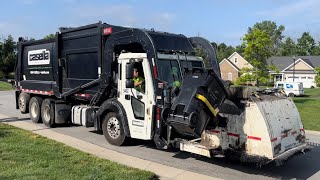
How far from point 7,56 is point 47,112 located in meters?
44.5

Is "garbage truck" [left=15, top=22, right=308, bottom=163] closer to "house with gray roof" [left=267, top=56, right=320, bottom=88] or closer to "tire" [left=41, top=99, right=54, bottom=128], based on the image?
"tire" [left=41, top=99, right=54, bottom=128]

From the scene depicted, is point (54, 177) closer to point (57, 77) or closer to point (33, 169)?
point (33, 169)

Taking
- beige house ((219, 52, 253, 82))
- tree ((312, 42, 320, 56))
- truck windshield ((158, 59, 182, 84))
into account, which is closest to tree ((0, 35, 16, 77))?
beige house ((219, 52, 253, 82))

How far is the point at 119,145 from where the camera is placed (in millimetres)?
10195

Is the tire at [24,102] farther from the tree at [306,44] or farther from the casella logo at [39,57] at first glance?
the tree at [306,44]

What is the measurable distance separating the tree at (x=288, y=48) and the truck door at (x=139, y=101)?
4349 inches


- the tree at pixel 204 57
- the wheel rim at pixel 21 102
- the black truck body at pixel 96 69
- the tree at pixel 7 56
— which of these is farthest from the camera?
the tree at pixel 7 56

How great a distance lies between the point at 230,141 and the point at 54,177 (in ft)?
11.4

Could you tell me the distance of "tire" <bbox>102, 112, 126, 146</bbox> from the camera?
1007cm

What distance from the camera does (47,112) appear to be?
1358 cm

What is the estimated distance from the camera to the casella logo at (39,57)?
13.9 m

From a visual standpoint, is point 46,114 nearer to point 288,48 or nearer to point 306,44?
point 288,48

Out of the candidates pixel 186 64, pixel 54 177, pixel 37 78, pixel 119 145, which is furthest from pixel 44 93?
pixel 54 177

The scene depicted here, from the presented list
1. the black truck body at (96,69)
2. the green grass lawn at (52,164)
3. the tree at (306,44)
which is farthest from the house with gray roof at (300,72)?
the green grass lawn at (52,164)
